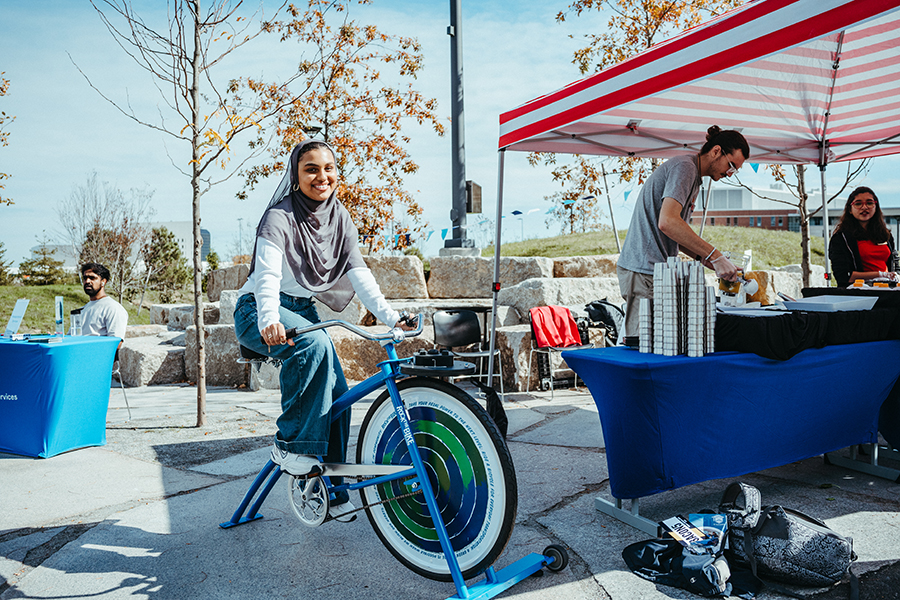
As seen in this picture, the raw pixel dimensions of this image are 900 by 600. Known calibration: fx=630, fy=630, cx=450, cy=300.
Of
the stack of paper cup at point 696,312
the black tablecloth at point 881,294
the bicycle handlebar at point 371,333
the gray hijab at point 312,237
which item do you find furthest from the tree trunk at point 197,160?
the black tablecloth at point 881,294

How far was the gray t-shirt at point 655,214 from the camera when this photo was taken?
366 centimetres

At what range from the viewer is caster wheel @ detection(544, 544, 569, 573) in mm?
2549

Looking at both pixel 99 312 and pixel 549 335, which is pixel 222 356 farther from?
pixel 549 335

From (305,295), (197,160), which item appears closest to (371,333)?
(305,295)

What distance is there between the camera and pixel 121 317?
5.59 metres

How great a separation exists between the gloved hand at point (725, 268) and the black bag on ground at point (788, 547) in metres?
1.40

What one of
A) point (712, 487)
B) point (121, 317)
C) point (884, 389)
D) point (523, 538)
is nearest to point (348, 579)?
point (523, 538)

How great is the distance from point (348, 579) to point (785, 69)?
15.8 ft

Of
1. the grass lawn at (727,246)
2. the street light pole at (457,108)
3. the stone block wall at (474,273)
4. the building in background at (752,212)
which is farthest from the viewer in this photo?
the building in background at (752,212)

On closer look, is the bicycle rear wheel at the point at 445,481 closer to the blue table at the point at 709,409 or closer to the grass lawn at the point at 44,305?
the blue table at the point at 709,409

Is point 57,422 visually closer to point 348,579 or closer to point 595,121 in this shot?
point 348,579

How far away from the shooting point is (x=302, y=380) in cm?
262

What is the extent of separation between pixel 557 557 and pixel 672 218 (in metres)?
2.00

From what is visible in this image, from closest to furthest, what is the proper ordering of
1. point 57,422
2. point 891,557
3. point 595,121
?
point 891,557, point 57,422, point 595,121
